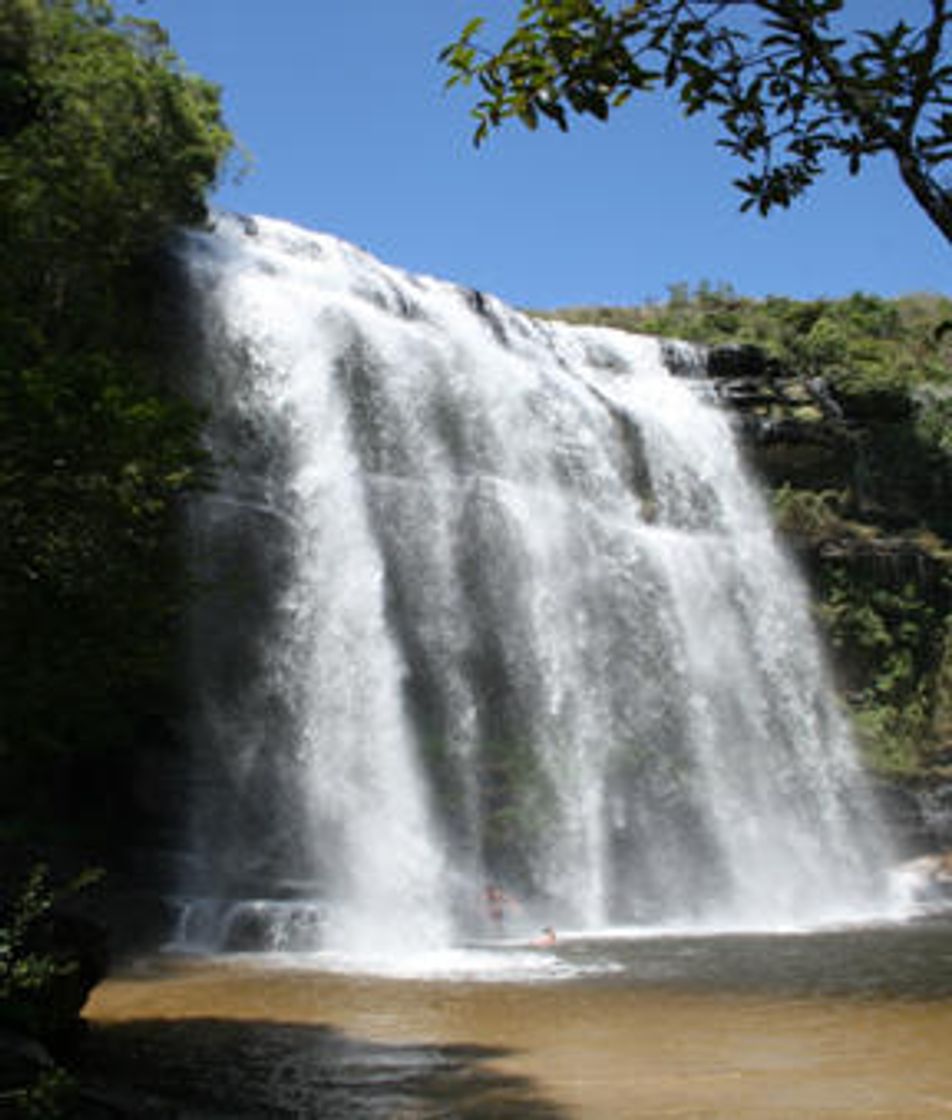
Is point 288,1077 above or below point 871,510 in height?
below

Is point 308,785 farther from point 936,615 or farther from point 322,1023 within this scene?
point 936,615

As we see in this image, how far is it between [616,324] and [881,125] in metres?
33.8

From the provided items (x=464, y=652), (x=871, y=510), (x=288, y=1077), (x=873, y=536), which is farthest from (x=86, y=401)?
(x=871, y=510)

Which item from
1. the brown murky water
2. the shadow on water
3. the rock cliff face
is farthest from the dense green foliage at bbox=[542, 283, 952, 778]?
the shadow on water

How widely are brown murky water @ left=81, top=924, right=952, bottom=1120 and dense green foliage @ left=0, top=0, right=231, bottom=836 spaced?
2555 mm

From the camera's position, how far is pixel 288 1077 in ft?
25.5

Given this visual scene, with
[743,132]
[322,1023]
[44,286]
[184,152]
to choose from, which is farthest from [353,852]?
[743,132]

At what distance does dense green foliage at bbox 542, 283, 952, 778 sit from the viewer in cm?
2514

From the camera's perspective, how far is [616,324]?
121 feet

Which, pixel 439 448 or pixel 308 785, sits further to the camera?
pixel 439 448

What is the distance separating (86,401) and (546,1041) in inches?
219

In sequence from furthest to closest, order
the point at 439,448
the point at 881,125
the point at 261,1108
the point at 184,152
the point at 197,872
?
1. the point at 439,448
2. the point at 184,152
3. the point at 197,872
4. the point at 261,1108
5. the point at 881,125

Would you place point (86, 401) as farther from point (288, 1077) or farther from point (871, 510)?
point (871, 510)

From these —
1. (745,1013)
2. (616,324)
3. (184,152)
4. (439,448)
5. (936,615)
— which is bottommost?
(745,1013)
